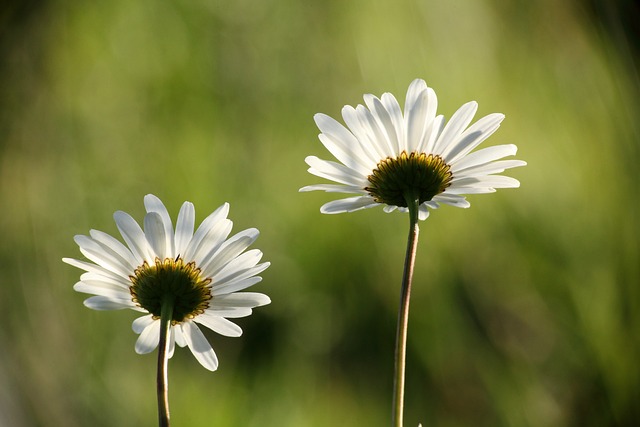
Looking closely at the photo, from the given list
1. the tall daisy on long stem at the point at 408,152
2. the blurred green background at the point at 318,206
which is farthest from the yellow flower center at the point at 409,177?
the blurred green background at the point at 318,206

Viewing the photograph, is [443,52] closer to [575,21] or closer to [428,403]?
[575,21]

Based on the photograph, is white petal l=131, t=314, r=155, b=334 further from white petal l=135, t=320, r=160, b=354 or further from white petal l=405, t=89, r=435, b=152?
white petal l=405, t=89, r=435, b=152

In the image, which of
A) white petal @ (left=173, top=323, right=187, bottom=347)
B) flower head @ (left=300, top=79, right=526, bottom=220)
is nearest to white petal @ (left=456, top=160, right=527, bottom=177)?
flower head @ (left=300, top=79, right=526, bottom=220)

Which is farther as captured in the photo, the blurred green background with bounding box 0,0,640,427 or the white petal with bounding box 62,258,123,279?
the blurred green background with bounding box 0,0,640,427

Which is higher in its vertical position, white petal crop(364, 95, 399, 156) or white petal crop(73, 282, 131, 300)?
white petal crop(364, 95, 399, 156)

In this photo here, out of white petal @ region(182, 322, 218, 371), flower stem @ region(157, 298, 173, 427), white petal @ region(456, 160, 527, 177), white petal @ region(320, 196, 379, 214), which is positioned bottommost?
flower stem @ region(157, 298, 173, 427)

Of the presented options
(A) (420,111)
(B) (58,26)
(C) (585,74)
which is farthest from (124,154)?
(A) (420,111)

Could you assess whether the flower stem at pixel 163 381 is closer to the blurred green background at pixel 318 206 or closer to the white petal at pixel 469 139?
the white petal at pixel 469 139

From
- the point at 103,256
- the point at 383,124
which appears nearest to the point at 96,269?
the point at 103,256

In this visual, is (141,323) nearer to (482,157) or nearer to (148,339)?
(148,339)
